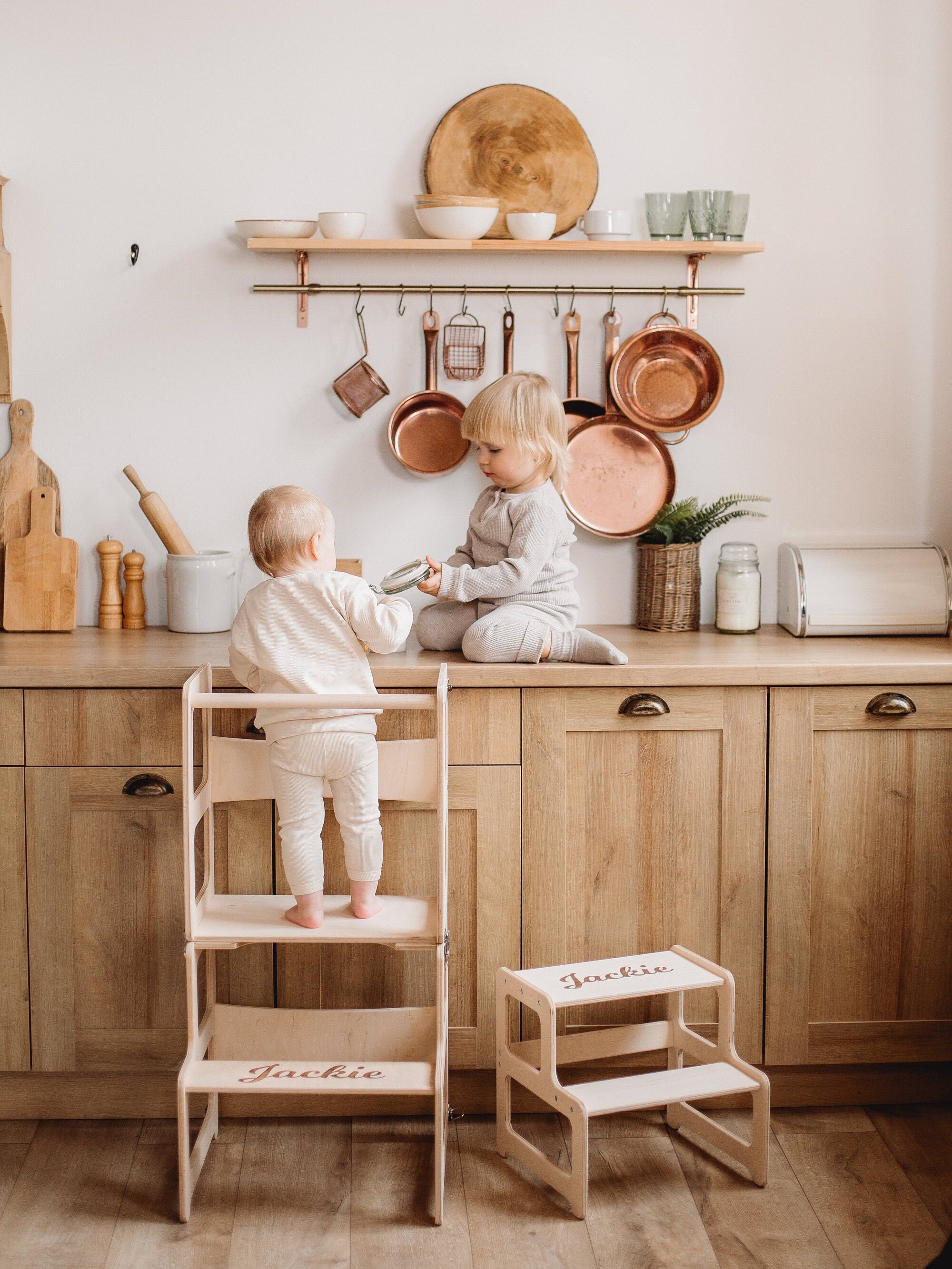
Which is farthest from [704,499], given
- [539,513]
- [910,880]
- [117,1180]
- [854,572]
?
[117,1180]

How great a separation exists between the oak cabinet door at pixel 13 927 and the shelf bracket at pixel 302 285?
1.09m

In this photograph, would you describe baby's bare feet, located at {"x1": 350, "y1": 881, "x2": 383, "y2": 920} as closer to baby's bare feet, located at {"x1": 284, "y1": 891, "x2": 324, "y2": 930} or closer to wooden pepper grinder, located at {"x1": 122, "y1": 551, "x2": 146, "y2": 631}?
baby's bare feet, located at {"x1": 284, "y1": 891, "x2": 324, "y2": 930}

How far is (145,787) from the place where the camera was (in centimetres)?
229

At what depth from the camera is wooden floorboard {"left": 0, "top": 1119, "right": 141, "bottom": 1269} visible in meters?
1.96

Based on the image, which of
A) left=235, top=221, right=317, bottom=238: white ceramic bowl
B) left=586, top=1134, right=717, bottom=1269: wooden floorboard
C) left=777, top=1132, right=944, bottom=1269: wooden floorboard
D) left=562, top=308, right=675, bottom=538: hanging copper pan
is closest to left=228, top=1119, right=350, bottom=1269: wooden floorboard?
left=586, top=1134, right=717, bottom=1269: wooden floorboard

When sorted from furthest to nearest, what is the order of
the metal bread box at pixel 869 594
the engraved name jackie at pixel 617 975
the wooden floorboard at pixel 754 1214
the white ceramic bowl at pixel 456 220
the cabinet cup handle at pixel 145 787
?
the metal bread box at pixel 869 594 → the white ceramic bowl at pixel 456 220 → the cabinet cup handle at pixel 145 787 → the engraved name jackie at pixel 617 975 → the wooden floorboard at pixel 754 1214

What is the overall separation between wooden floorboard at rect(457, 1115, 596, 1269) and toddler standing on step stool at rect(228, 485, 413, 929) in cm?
53

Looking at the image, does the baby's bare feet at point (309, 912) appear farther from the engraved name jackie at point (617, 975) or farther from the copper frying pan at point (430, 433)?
the copper frying pan at point (430, 433)

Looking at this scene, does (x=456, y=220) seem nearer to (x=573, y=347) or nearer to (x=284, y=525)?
(x=573, y=347)

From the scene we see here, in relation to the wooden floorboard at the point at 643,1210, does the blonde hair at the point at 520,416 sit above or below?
above

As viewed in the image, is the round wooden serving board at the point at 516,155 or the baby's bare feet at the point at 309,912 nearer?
the baby's bare feet at the point at 309,912

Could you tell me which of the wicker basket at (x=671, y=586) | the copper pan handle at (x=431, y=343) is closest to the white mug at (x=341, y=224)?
the copper pan handle at (x=431, y=343)

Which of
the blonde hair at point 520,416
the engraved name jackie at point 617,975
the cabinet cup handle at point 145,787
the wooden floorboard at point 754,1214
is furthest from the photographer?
the blonde hair at point 520,416

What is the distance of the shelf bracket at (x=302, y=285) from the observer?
268 cm
